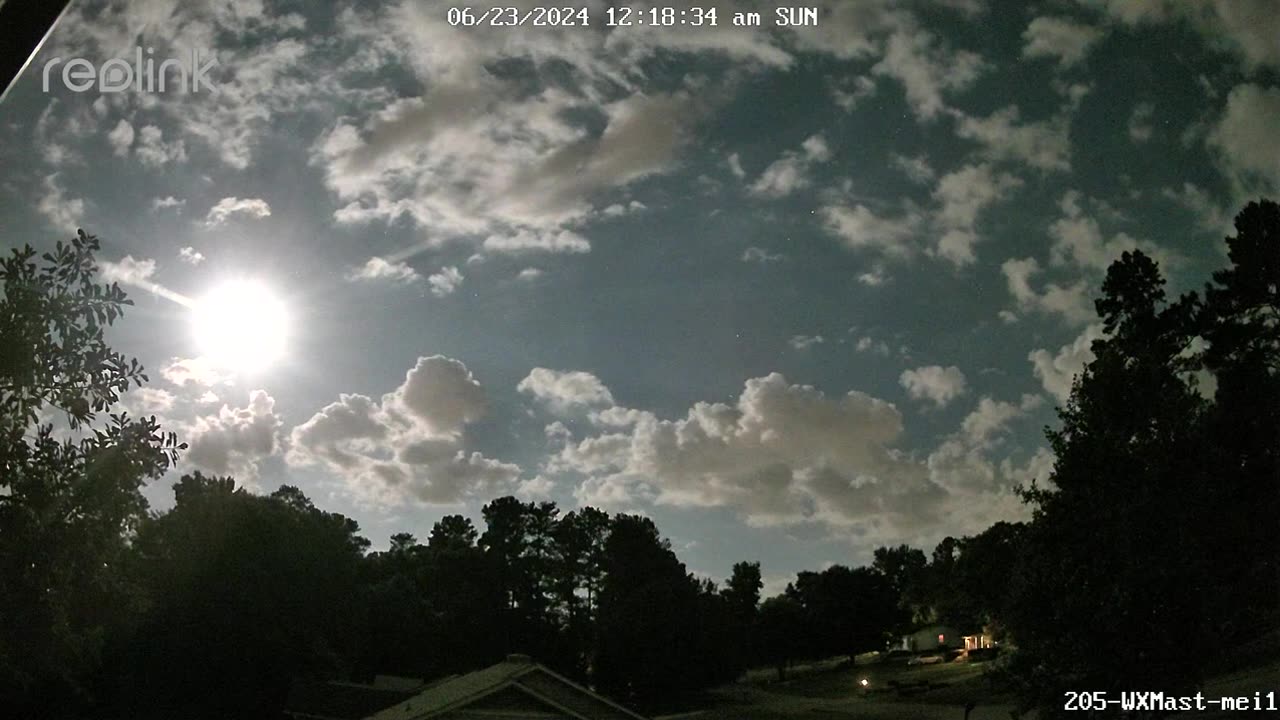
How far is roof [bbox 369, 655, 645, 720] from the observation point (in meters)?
31.1

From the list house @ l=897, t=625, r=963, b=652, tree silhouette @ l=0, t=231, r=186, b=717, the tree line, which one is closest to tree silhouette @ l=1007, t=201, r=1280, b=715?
the tree line

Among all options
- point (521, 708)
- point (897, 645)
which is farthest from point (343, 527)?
point (897, 645)

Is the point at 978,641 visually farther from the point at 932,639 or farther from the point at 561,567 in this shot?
the point at 561,567

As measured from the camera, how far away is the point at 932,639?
11875 centimetres

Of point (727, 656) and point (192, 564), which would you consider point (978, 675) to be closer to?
point (727, 656)

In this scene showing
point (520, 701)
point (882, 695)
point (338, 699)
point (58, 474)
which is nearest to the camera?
point (58, 474)

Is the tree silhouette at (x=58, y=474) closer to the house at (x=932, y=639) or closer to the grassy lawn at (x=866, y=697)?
the grassy lawn at (x=866, y=697)

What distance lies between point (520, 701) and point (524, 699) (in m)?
0.15

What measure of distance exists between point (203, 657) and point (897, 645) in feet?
318

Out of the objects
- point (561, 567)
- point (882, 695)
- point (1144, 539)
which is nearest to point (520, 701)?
point (1144, 539)

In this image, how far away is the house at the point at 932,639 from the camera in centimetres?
11488

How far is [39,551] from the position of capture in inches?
412

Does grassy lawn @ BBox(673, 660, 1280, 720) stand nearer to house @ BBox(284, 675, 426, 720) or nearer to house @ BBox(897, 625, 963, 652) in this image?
house @ BBox(897, 625, 963, 652)

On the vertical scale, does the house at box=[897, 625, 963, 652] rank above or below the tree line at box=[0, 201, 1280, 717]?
below
